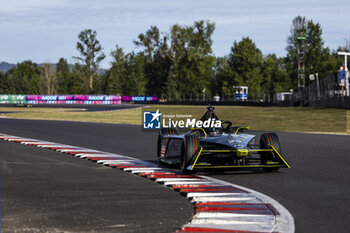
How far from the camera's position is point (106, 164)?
444 inches

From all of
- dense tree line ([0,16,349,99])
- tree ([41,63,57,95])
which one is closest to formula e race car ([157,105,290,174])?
dense tree line ([0,16,349,99])

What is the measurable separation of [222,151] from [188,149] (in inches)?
24.2

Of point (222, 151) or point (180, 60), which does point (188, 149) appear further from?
point (180, 60)

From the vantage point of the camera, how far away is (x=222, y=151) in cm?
909

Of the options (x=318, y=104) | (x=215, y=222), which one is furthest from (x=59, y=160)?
(x=318, y=104)

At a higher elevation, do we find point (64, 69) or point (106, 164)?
point (64, 69)

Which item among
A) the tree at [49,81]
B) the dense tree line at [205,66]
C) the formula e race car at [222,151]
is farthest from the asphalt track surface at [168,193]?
the tree at [49,81]

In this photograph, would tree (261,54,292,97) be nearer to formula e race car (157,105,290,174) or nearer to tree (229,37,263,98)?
tree (229,37,263,98)

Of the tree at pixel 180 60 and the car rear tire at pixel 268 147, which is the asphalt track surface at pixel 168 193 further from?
the tree at pixel 180 60

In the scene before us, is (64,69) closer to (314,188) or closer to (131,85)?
(131,85)

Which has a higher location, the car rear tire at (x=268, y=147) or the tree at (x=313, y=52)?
the tree at (x=313, y=52)

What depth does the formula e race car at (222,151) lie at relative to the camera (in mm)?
9188

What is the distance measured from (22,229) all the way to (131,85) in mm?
90303

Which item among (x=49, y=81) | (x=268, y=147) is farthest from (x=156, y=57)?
(x=268, y=147)
